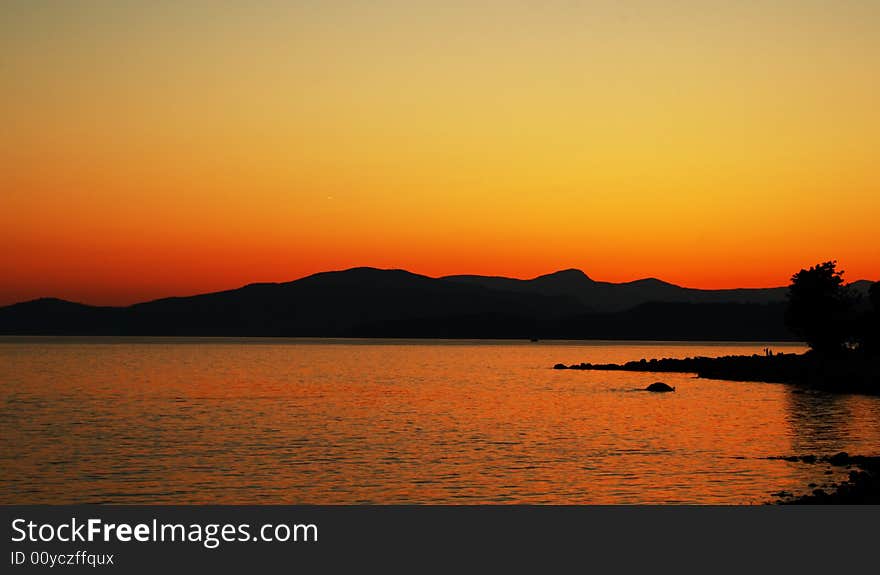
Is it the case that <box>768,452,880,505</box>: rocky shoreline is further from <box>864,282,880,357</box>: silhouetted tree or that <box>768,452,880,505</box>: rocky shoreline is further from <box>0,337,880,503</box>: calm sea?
<box>864,282,880,357</box>: silhouetted tree

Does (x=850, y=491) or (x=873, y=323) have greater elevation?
(x=873, y=323)

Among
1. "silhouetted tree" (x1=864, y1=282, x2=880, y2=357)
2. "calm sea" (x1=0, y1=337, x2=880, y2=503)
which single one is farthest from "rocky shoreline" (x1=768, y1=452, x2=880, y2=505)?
"silhouetted tree" (x1=864, y1=282, x2=880, y2=357)

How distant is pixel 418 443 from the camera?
54094 millimetres

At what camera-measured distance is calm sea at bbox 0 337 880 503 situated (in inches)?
1462

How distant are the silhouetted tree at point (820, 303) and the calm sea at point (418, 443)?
43.4 ft

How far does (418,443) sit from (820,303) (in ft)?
239

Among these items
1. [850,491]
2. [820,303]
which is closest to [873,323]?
[820,303]

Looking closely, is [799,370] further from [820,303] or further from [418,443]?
[418,443]

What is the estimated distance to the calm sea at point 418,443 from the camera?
37125 millimetres

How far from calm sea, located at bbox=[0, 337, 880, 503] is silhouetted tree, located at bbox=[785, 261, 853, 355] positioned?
43.4ft
